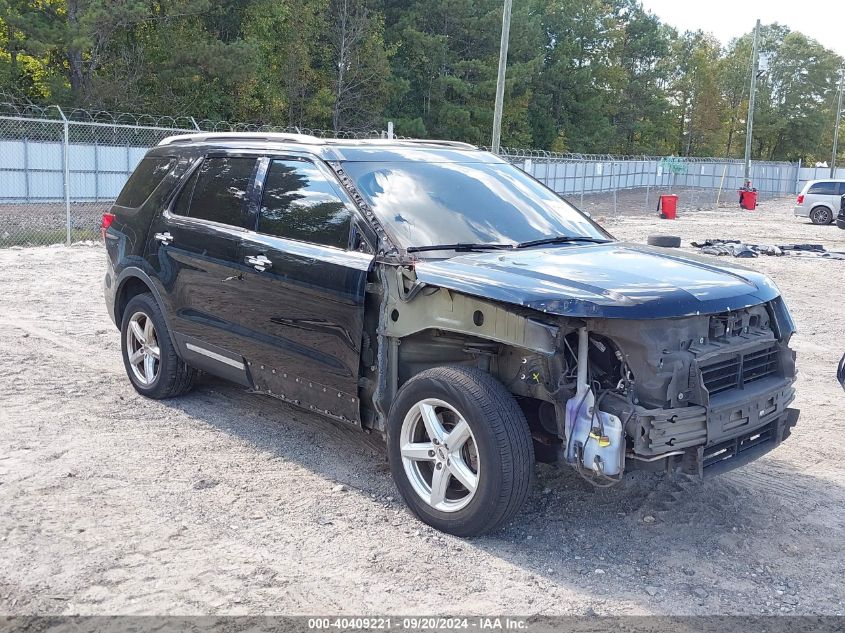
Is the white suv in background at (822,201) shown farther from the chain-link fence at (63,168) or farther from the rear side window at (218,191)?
the rear side window at (218,191)

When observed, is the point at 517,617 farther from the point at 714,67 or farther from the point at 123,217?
the point at 714,67

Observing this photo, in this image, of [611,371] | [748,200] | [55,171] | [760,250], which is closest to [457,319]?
[611,371]

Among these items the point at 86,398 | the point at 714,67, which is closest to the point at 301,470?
the point at 86,398

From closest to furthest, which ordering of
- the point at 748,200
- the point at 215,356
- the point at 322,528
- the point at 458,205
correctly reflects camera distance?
the point at 322,528 → the point at 458,205 → the point at 215,356 → the point at 748,200

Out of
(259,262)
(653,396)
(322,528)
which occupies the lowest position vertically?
(322,528)

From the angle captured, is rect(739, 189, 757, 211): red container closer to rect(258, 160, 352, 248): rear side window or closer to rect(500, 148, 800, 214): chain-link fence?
rect(500, 148, 800, 214): chain-link fence

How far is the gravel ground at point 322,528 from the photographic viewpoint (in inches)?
145

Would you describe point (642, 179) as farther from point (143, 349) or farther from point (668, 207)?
point (143, 349)

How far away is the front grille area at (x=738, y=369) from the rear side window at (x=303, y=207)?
2.02 metres

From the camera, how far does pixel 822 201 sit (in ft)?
102

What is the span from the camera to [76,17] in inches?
1254

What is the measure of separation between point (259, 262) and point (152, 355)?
5.54 feet

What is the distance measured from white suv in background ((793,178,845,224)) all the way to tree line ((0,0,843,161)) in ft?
61.7

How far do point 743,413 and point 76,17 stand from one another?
33148mm
